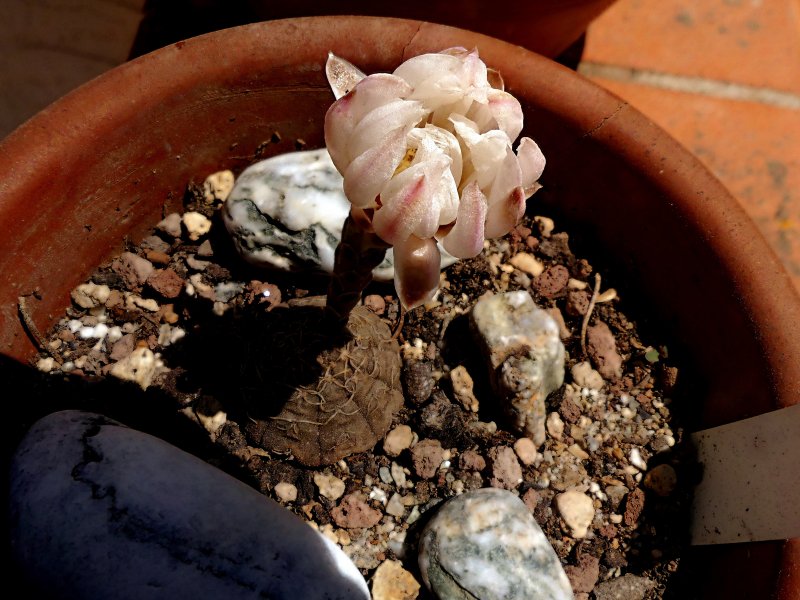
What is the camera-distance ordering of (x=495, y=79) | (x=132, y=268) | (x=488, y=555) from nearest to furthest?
(x=495, y=79) < (x=488, y=555) < (x=132, y=268)

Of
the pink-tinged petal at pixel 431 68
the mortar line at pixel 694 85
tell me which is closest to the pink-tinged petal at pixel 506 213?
the pink-tinged petal at pixel 431 68

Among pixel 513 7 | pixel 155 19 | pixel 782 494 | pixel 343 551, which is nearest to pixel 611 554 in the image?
pixel 782 494

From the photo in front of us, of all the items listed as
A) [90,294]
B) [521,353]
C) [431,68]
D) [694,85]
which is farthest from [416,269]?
[694,85]

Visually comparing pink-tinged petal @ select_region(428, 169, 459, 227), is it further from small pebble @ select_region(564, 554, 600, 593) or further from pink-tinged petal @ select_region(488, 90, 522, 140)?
small pebble @ select_region(564, 554, 600, 593)

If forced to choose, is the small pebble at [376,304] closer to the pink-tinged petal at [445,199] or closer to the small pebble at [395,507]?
the small pebble at [395,507]

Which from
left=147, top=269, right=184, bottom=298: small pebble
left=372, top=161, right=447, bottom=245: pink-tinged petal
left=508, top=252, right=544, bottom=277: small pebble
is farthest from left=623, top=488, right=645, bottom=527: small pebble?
left=147, top=269, right=184, bottom=298: small pebble

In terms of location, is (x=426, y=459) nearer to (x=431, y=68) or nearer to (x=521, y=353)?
(x=521, y=353)

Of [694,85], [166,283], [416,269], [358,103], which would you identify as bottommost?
[166,283]
